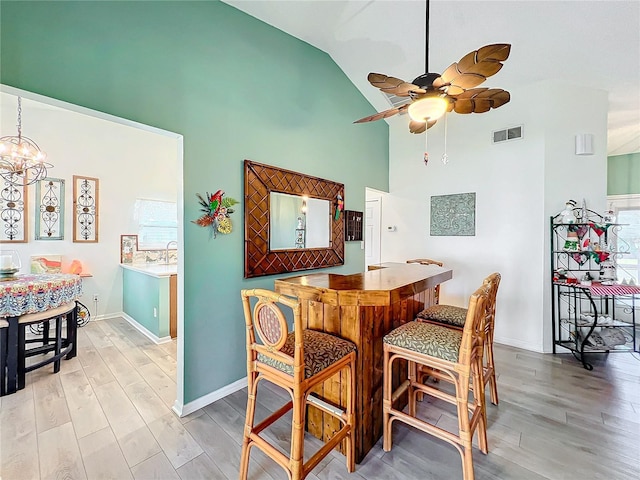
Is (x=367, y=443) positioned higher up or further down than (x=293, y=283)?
further down

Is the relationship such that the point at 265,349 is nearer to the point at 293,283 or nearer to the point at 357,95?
the point at 293,283

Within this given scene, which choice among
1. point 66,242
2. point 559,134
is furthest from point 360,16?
point 66,242

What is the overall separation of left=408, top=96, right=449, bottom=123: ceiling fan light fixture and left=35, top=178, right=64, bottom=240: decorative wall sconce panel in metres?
4.93

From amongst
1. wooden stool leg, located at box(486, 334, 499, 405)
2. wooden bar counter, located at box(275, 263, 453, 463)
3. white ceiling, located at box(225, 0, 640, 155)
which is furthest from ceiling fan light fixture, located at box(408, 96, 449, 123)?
wooden stool leg, located at box(486, 334, 499, 405)

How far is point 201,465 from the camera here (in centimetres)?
Result: 166

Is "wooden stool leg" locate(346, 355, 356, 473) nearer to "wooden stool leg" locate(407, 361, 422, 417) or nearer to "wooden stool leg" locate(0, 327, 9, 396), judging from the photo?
"wooden stool leg" locate(407, 361, 422, 417)

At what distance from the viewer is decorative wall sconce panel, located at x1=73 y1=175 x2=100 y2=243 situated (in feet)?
13.9

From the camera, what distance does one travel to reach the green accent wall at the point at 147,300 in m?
3.59

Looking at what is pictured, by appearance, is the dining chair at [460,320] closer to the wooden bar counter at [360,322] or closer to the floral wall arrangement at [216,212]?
the wooden bar counter at [360,322]

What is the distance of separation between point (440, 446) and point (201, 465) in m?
1.51

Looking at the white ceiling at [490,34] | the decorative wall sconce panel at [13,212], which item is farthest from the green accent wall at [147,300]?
the white ceiling at [490,34]

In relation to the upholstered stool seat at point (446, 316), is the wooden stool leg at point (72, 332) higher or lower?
lower

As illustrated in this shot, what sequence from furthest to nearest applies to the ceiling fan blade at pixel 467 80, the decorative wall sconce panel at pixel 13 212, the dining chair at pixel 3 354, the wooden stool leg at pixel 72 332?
the decorative wall sconce panel at pixel 13 212 < the wooden stool leg at pixel 72 332 < the dining chair at pixel 3 354 < the ceiling fan blade at pixel 467 80

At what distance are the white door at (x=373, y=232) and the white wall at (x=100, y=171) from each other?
331 cm
